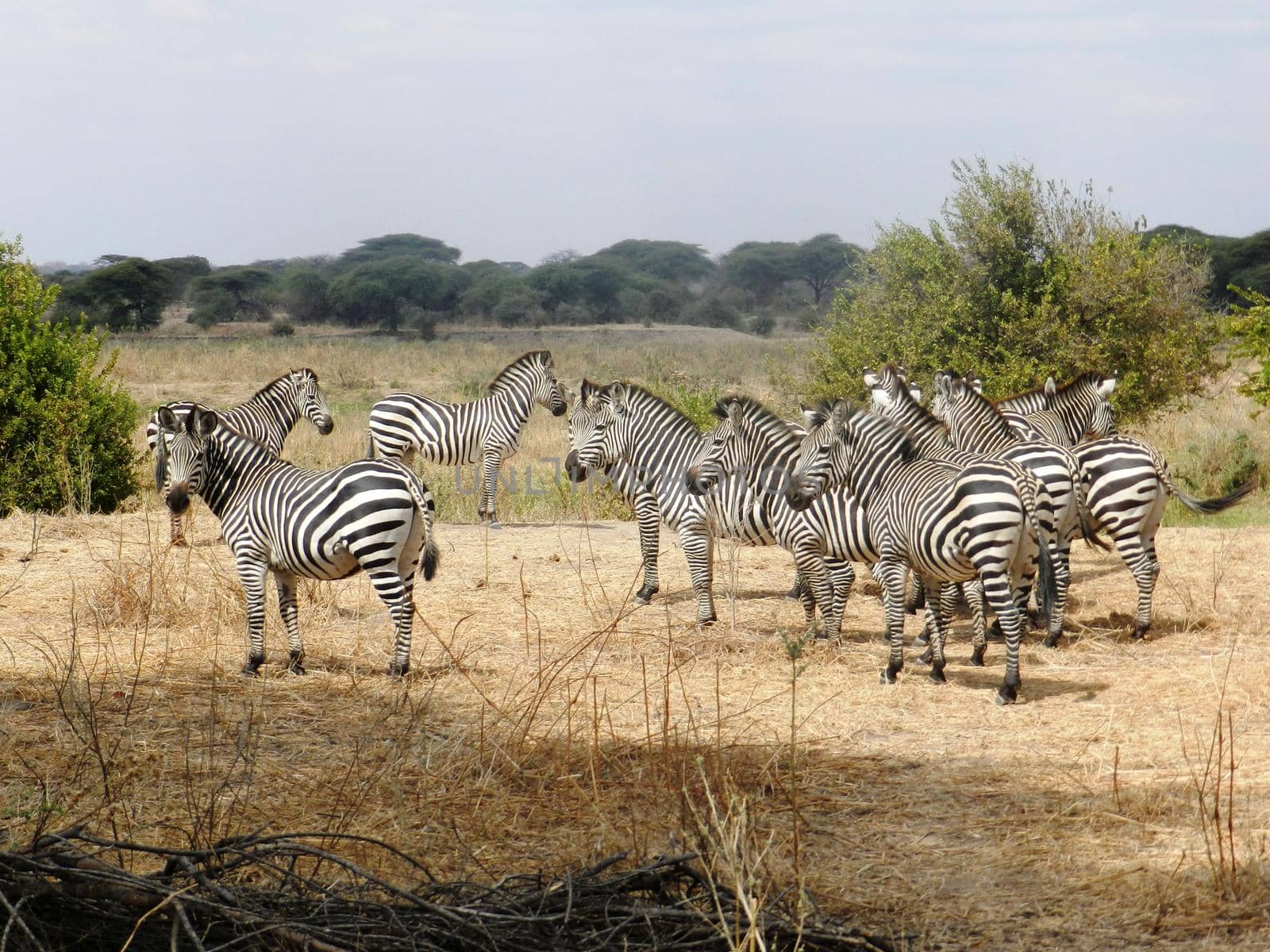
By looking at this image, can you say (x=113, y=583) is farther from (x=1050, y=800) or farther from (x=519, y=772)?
(x=1050, y=800)

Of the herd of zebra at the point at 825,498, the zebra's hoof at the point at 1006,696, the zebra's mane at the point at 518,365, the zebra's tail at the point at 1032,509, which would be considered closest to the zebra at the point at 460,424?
the zebra's mane at the point at 518,365

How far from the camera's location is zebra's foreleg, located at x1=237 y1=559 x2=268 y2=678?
762cm

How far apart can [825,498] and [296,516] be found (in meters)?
3.39

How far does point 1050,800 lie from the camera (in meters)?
5.57

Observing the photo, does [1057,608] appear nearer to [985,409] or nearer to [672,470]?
[985,409]

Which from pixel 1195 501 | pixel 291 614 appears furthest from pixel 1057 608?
pixel 291 614

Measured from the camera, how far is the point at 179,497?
7738mm

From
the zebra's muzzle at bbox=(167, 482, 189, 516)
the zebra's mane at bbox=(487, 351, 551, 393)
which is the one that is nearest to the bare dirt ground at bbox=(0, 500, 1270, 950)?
the zebra's muzzle at bbox=(167, 482, 189, 516)

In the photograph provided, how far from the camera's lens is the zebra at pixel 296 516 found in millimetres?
7285

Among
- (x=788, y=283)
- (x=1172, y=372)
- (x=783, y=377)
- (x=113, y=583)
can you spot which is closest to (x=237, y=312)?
(x=788, y=283)

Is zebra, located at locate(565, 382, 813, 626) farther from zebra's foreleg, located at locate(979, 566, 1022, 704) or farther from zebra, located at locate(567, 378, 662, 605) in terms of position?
zebra's foreleg, located at locate(979, 566, 1022, 704)

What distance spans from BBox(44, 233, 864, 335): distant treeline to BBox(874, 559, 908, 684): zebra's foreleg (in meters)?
52.8

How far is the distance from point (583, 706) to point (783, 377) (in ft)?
55.8

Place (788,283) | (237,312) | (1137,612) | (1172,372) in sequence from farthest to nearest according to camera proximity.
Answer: (788,283), (237,312), (1172,372), (1137,612)
